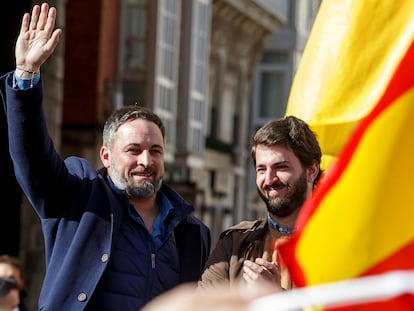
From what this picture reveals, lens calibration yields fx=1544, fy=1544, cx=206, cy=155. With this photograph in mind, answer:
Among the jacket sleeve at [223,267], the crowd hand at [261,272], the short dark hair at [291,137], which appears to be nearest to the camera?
the crowd hand at [261,272]

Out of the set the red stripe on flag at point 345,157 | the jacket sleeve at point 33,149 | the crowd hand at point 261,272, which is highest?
the red stripe on flag at point 345,157

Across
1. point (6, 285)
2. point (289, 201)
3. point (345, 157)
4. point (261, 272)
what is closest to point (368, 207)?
point (345, 157)

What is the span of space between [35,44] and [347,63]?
4.00ft

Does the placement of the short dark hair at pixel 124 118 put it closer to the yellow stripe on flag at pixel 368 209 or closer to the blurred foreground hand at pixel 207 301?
the yellow stripe on flag at pixel 368 209

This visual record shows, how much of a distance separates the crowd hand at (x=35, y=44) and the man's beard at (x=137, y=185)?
0.54 meters

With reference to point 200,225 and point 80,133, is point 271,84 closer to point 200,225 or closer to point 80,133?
point 80,133

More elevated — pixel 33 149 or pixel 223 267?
pixel 33 149

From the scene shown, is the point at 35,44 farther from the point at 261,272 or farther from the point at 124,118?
the point at 261,272

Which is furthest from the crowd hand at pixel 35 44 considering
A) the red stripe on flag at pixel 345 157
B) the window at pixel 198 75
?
the window at pixel 198 75

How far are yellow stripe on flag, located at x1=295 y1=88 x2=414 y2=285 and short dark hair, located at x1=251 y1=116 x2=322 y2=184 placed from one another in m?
2.55

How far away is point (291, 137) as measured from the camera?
5531 mm

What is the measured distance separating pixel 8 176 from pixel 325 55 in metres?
9.42

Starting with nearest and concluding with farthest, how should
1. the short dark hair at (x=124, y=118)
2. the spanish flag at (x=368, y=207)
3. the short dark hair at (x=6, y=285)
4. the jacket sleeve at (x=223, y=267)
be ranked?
the spanish flag at (x=368, y=207), the jacket sleeve at (x=223, y=267), the short dark hair at (x=124, y=118), the short dark hair at (x=6, y=285)

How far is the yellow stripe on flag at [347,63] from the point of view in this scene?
5.91m
